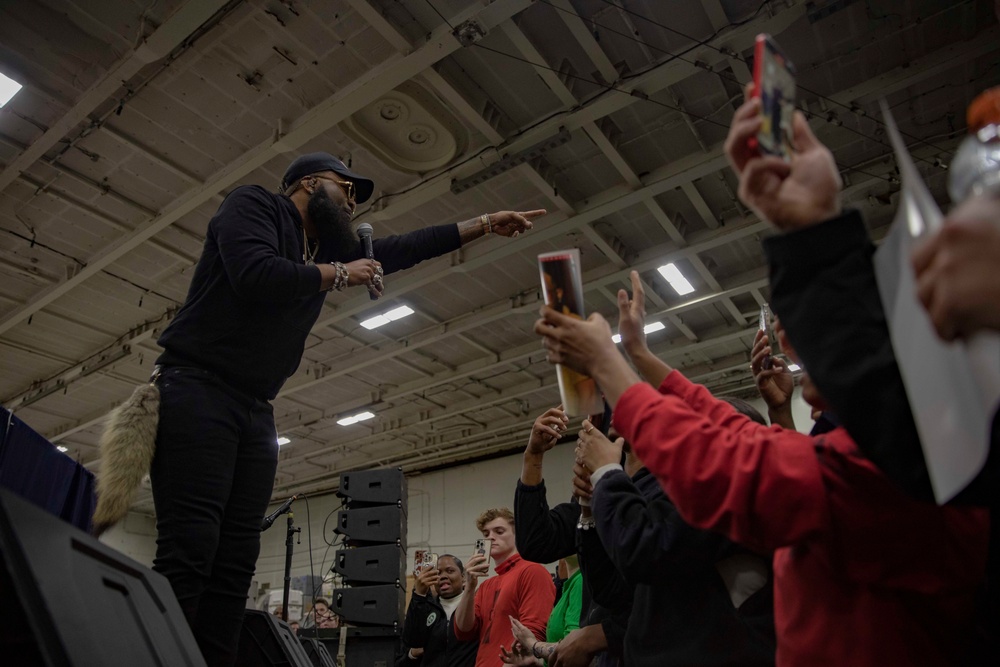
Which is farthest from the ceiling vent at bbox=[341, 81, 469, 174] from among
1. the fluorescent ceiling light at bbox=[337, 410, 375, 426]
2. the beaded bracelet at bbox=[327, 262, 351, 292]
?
the fluorescent ceiling light at bbox=[337, 410, 375, 426]

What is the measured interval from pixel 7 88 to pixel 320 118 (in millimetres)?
2272

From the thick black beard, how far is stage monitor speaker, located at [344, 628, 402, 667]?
3317mm

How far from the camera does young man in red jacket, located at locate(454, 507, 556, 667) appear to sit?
117 inches

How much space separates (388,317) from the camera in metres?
7.84

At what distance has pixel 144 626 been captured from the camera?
978mm

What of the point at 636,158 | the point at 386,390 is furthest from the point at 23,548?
the point at 386,390

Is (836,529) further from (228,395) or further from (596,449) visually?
(228,395)

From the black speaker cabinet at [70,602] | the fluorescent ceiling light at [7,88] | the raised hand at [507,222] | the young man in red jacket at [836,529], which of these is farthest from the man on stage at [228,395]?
the fluorescent ceiling light at [7,88]

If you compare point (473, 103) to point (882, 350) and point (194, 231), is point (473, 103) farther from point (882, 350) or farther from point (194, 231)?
point (882, 350)

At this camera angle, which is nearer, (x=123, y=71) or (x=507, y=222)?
(x=507, y=222)

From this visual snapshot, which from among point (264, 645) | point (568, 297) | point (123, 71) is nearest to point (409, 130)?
point (123, 71)

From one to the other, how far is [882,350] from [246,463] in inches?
54.0

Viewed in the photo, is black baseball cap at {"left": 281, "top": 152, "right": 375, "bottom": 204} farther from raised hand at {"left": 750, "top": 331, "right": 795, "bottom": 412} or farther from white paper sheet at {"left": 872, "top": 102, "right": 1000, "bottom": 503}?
white paper sheet at {"left": 872, "top": 102, "right": 1000, "bottom": 503}

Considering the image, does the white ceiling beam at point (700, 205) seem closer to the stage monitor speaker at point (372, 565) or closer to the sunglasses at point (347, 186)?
the stage monitor speaker at point (372, 565)
